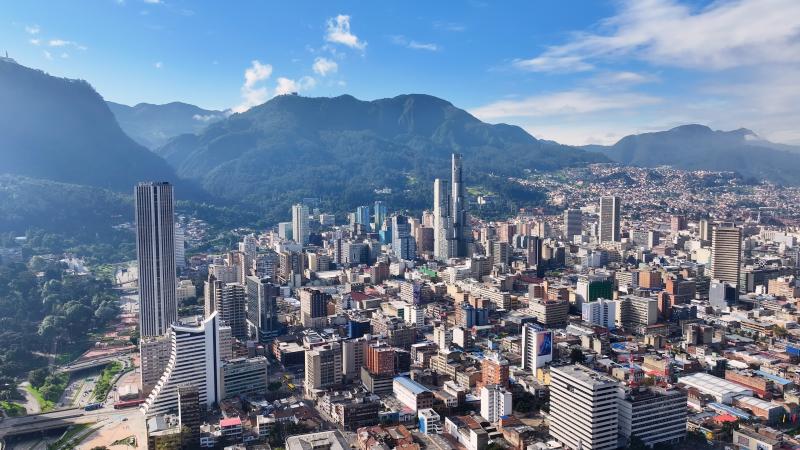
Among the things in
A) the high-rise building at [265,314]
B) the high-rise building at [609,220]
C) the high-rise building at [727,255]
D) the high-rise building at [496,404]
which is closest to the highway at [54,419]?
the high-rise building at [265,314]

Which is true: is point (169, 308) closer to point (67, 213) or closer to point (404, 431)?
point (404, 431)

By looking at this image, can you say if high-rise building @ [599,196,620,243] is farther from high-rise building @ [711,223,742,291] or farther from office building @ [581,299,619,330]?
office building @ [581,299,619,330]

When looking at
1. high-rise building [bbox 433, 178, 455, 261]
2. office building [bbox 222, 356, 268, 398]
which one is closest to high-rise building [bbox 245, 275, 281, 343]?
→ office building [bbox 222, 356, 268, 398]

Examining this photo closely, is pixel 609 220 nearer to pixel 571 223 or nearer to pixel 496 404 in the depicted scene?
pixel 571 223

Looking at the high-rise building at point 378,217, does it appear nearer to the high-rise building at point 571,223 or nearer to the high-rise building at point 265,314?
the high-rise building at point 571,223

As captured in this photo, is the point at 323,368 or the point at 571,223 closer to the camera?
the point at 323,368

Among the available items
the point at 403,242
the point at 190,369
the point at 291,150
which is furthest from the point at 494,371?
the point at 291,150
